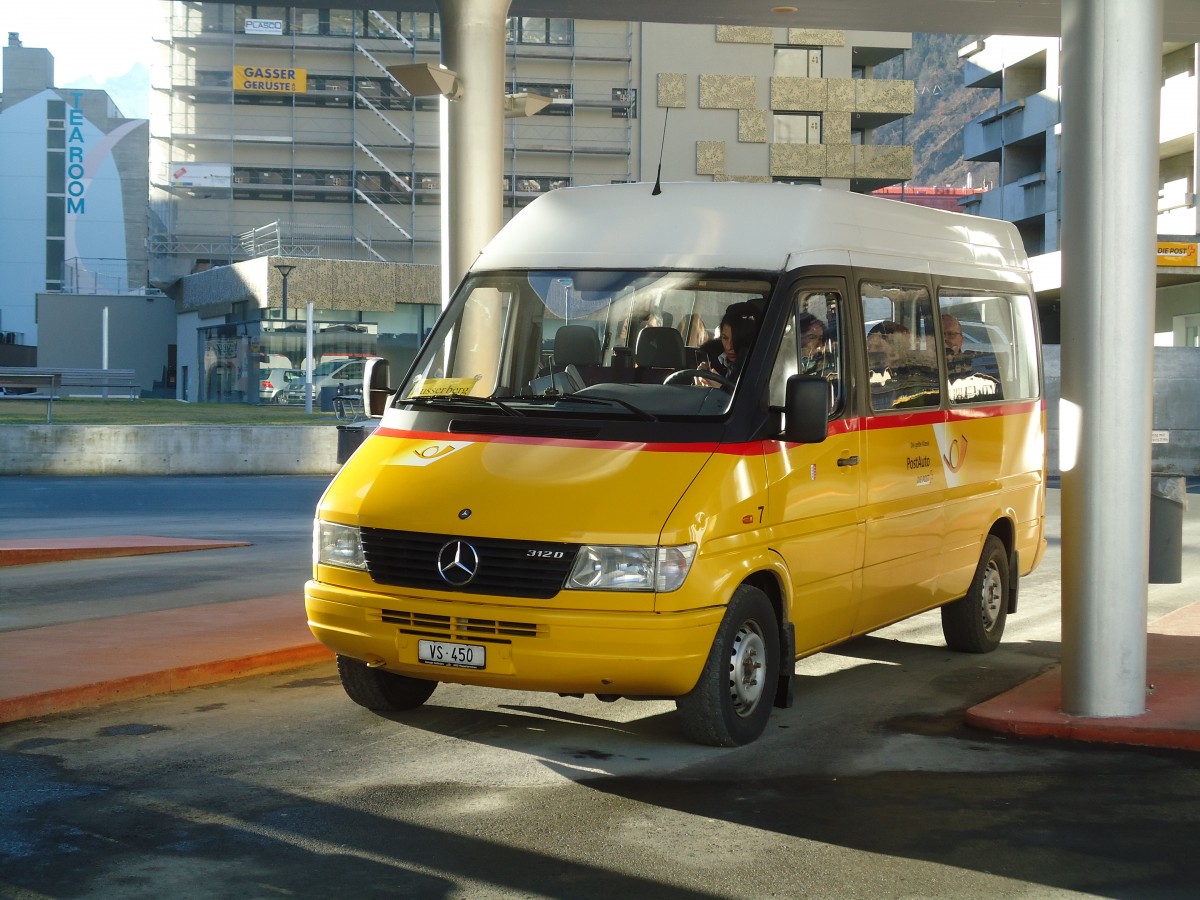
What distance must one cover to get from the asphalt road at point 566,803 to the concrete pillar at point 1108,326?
684 mm

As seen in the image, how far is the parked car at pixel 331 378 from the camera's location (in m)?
58.2

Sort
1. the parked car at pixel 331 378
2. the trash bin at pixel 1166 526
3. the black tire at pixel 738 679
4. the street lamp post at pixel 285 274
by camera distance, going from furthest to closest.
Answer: the parked car at pixel 331 378
the street lamp post at pixel 285 274
the trash bin at pixel 1166 526
the black tire at pixel 738 679

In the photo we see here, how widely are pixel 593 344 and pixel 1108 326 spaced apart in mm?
2456

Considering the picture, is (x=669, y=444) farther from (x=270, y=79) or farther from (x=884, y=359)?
(x=270, y=79)

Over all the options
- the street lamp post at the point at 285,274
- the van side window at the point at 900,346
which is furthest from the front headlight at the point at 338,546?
the street lamp post at the point at 285,274

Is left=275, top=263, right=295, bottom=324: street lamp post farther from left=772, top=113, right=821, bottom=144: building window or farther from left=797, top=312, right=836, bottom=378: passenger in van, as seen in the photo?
left=797, top=312, right=836, bottom=378: passenger in van

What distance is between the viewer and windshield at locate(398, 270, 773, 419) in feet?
26.2

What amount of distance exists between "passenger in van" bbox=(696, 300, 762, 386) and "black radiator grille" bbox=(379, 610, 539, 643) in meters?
1.58

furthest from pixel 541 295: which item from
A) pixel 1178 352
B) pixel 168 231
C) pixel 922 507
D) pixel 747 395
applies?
pixel 168 231

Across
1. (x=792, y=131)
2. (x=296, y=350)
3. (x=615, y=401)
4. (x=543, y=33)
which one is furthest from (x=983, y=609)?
(x=792, y=131)

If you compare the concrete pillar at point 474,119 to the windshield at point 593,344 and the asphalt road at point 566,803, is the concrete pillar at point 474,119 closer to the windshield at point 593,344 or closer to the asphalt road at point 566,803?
the windshield at point 593,344

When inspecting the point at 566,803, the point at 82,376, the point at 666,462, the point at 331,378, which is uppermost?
the point at 331,378

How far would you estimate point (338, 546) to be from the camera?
7676 millimetres

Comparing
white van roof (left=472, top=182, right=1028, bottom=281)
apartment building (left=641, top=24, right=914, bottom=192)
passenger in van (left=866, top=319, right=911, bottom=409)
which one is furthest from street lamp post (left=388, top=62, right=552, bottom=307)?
apartment building (left=641, top=24, right=914, bottom=192)
